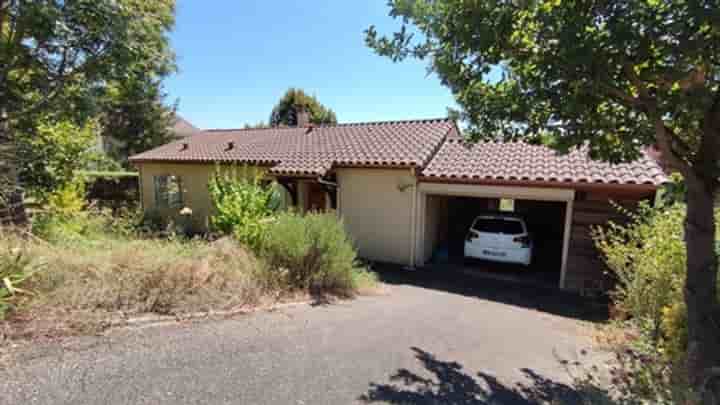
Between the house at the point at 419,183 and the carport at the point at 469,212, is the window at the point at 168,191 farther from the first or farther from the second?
the carport at the point at 469,212

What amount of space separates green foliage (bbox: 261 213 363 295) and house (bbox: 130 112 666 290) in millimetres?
3413

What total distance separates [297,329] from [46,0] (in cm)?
751

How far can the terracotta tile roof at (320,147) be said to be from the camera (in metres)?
10.4

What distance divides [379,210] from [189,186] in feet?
31.9

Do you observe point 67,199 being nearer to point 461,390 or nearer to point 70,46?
point 70,46

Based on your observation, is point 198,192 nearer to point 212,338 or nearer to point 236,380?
point 212,338

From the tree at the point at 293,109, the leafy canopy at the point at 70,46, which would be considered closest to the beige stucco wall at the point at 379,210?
the leafy canopy at the point at 70,46

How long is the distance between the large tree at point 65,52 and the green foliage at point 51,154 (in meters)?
0.80

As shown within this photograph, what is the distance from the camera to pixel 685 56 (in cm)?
236

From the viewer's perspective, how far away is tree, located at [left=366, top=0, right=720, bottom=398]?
2.47 meters

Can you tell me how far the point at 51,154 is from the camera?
27.8 ft

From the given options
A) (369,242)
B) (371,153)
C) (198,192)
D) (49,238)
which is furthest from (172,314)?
(198,192)

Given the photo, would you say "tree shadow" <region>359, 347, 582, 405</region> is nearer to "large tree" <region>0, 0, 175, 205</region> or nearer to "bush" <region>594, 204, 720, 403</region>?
"bush" <region>594, 204, 720, 403</region>

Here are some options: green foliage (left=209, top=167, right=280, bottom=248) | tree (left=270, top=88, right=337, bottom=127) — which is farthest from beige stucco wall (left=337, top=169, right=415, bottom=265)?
tree (left=270, top=88, right=337, bottom=127)
